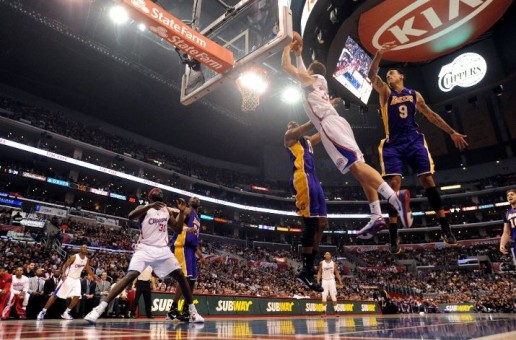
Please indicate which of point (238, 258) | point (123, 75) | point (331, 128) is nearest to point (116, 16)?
point (123, 75)

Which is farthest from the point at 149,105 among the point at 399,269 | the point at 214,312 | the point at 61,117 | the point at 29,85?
the point at 399,269

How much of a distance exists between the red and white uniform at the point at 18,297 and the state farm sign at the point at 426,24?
46.1 ft

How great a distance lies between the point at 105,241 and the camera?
2842 centimetres

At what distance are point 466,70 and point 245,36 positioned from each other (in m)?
12.9

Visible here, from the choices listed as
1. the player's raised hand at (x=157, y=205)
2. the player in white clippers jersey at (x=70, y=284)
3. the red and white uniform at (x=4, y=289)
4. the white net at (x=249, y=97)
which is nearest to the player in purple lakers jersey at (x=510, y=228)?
the player's raised hand at (x=157, y=205)

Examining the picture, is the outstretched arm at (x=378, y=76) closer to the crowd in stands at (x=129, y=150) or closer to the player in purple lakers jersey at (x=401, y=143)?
the player in purple lakers jersey at (x=401, y=143)

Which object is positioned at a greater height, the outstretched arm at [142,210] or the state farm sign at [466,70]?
the state farm sign at [466,70]

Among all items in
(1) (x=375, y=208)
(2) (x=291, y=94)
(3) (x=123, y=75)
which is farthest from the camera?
(3) (x=123, y=75)

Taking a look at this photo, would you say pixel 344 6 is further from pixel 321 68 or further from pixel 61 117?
pixel 61 117

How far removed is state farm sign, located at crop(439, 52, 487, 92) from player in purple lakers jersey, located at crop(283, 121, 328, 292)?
1483 centimetres

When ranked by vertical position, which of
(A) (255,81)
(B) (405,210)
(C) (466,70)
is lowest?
(B) (405,210)

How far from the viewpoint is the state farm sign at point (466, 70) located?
1669 cm

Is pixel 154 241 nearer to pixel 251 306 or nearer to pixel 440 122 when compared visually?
pixel 440 122

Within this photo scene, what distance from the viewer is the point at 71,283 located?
914cm
